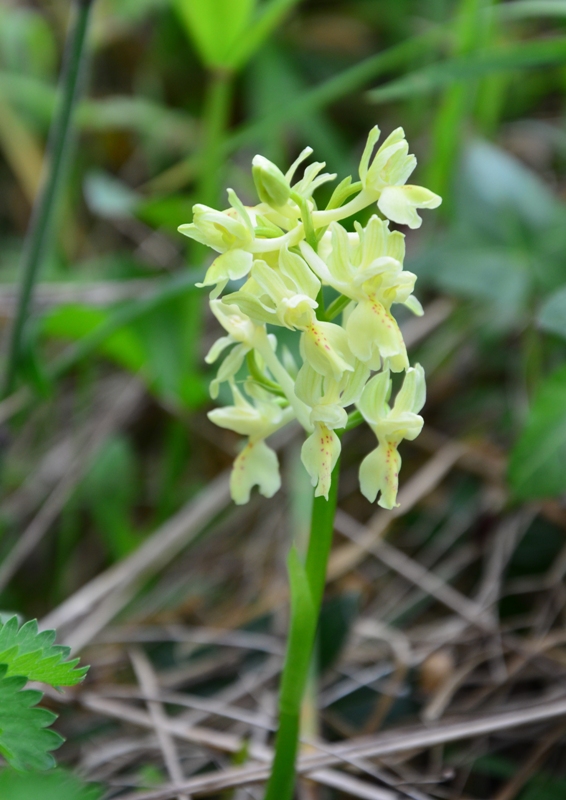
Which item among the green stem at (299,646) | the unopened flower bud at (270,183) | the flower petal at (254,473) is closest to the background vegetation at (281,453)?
the green stem at (299,646)

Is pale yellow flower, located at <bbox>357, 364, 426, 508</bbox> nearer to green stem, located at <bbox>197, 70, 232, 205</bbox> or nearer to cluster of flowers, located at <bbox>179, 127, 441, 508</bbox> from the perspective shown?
cluster of flowers, located at <bbox>179, 127, 441, 508</bbox>

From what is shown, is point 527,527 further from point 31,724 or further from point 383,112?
point 383,112

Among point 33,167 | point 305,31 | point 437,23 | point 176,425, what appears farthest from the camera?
point 305,31

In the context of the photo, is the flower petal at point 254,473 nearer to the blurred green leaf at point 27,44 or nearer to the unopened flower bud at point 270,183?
the unopened flower bud at point 270,183

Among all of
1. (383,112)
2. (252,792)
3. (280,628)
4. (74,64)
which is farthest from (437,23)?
(252,792)

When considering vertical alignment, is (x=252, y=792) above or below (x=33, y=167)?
below

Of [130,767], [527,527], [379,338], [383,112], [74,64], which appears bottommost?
[130,767]

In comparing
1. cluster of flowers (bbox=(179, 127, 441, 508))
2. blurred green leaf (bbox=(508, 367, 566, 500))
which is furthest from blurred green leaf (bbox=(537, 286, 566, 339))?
cluster of flowers (bbox=(179, 127, 441, 508))

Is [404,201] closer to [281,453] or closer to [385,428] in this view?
[385,428]
